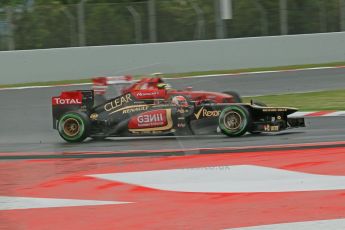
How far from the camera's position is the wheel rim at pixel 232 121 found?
32.3 ft

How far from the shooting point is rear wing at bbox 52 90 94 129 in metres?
10.7

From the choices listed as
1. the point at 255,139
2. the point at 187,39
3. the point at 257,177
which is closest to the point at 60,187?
the point at 257,177

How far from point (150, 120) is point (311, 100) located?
5.09 meters

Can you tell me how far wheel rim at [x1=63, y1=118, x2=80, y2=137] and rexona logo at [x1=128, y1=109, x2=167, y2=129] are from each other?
860 mm

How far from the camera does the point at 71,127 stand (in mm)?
10641

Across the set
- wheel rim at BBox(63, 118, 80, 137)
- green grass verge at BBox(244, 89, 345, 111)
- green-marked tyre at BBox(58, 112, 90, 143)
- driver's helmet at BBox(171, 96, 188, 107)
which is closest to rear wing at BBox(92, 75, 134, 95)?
green-marked tyre at BBox(58, 112, 90, 143)

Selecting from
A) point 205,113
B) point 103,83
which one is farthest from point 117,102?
point 205,113

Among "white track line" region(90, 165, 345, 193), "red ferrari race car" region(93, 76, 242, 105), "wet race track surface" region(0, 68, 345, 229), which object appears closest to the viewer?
"wet race track surface" region(0, 68, 345, 229)

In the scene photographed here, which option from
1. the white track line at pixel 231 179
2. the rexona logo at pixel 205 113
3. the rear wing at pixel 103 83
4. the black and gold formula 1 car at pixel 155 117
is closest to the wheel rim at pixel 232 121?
the black and gold formula 1 car at pixel 155 117

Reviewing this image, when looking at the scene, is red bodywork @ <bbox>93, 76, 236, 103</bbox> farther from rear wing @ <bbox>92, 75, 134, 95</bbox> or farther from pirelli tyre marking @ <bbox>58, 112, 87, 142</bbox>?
pirelli tyre marking @ <bbox>58, 112, 87, 142</bbox>

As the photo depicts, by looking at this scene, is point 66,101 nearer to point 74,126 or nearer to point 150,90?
point 74,126

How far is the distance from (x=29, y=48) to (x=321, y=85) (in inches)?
358

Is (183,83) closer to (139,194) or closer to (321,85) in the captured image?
(139,194)

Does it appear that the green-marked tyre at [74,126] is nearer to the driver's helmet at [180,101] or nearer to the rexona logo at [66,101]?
the rexona logo at [66,101]
